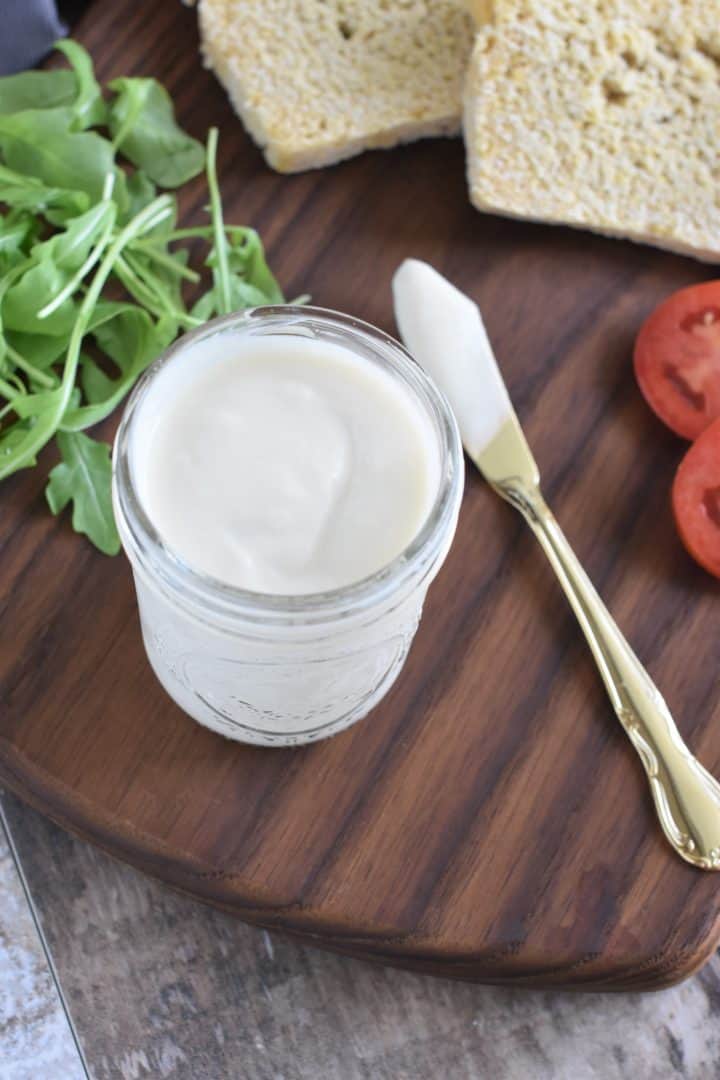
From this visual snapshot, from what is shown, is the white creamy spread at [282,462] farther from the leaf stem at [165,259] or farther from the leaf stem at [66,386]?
the leaf stem at [165,259]

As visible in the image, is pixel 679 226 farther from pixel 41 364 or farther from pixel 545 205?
pixel 41 364

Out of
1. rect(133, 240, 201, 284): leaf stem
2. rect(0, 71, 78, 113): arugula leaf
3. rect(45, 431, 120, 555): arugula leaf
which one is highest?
rect(0, 71, 78, 113): arugula leaf

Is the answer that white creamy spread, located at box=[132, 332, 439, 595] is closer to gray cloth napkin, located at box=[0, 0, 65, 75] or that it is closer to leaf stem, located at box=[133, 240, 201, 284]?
leaf stem, located at box=[133, 240, 201, 284]

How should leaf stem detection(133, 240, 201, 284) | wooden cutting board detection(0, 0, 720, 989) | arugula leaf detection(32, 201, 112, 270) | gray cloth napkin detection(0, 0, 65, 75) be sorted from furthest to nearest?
gray cloth napkin detection(0, 0, 65, 75), leaf stem detection(133, 240, 201, 284), arugula leaf detection(32, 201, 112, 270), wooden cutting board detection(0, 0, 720, 989)

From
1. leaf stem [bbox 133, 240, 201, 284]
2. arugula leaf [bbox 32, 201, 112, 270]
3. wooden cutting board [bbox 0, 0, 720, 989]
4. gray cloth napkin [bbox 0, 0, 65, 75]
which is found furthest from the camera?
gray cloth napkin [bbox 0, 0, 65, 75]

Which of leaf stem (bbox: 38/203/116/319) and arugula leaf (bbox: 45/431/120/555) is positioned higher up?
leaf stem (bbox: 38/203/116/319)

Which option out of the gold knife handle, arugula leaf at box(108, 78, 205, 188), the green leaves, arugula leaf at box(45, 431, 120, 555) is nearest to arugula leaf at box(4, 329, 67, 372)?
the green leaves

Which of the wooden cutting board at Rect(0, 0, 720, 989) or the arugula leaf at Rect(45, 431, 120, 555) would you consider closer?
the wooden cutting board at Rect(0, 0, 720, 989)

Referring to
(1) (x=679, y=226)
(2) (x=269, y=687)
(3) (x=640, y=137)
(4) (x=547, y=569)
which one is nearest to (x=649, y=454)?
(4) (x=547, y=569)
